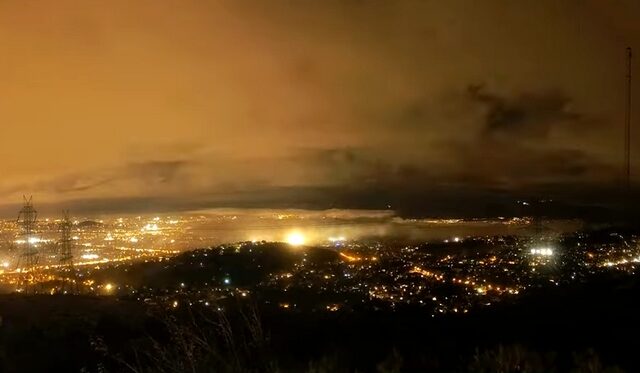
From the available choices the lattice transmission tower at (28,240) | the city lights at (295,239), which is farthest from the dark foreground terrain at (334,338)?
the city lights at (295,239)

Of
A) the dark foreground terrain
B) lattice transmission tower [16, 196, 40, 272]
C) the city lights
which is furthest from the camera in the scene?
the city lights

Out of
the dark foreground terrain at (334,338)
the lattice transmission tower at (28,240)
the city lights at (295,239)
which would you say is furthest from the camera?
the city lights at (295,239)

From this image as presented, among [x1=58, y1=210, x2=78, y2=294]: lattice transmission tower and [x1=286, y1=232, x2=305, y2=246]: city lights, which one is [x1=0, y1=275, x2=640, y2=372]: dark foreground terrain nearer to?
[x1=58, y1=210, x2=78, y2=294]: lattice transmission tower

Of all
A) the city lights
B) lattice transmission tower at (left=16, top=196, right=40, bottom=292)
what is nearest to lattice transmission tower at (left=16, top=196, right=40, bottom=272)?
lattice transmission tower at (left=16, top=196, right=40, bottom=292)

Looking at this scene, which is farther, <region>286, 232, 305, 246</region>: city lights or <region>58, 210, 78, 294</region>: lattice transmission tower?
<region>286, 232, 305, 246</region>: city lights

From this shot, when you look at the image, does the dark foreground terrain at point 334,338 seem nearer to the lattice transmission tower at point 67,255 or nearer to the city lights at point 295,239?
the lattice transmission tower at point 67,255

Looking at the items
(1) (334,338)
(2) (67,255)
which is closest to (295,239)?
(2) (67,255)

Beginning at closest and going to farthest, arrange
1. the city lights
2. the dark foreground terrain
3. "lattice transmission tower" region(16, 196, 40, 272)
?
the dark foreground terrain → "lattice transmission tower" region(16, 196, 40, 272) → the city lights

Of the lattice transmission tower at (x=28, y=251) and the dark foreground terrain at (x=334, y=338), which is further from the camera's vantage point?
the lattice transmission tower at (x=28, y=251)
